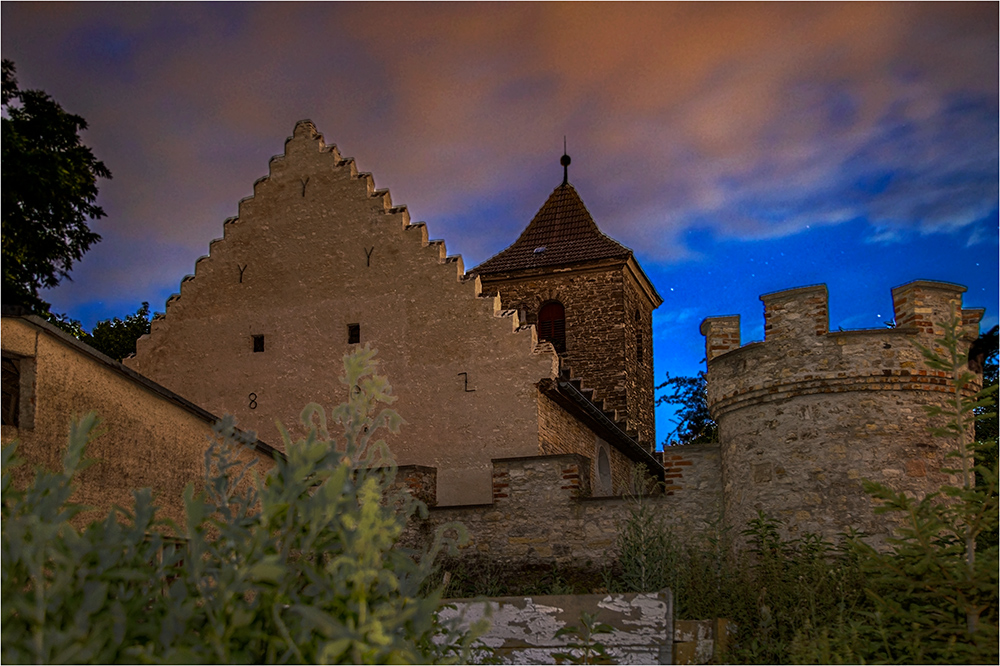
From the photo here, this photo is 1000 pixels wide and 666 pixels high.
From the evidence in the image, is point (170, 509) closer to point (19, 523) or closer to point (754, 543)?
point (754, 543)

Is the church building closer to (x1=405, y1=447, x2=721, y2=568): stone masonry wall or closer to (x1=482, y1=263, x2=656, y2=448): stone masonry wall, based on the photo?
(x1=405, y1=447, x2=721, y2=568): stone masonry wall

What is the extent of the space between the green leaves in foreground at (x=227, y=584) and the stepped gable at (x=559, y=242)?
22445 millimetres

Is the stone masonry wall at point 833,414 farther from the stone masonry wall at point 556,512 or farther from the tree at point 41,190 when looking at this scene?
the tree at point 41,190

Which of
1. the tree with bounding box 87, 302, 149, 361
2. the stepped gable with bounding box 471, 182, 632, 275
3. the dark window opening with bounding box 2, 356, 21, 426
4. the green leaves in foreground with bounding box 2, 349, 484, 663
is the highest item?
the stepped gable with bounding box 471, 182, 632, 275

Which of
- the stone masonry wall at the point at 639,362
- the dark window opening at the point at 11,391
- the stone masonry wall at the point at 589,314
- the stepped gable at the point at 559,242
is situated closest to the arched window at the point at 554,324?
the stone masonry wall at the point at 589,314

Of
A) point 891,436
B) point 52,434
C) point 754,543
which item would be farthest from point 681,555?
point 52,434

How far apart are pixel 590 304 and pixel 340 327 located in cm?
1028

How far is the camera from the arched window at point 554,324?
81.7 feet

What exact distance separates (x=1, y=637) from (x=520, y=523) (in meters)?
9.55

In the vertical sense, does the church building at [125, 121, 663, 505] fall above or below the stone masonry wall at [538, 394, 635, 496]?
above

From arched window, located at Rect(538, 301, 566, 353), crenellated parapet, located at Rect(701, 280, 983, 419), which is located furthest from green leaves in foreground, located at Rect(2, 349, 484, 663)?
arched window, located at Rect(538, 301, 566, 353)

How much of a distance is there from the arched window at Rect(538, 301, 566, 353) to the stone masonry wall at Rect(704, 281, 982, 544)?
49.2 feet

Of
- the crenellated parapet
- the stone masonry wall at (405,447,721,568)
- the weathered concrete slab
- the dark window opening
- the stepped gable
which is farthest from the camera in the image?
the stepped gable

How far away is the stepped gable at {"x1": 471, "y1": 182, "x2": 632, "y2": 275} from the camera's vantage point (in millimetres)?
25312
